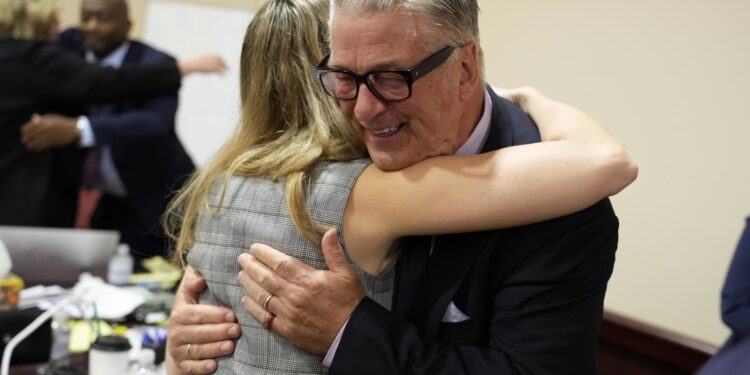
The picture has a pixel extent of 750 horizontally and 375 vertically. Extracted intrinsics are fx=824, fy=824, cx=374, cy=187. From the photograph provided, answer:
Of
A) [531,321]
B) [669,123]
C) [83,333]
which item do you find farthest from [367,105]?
[669,123]

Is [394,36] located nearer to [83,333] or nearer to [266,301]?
[266,301]

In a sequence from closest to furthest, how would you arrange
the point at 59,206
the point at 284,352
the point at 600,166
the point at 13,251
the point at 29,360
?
1. the point at 600,166
2. the point at 284,352
3. the point at 29,360
4. the point at 13,251
5. the point at 59,206

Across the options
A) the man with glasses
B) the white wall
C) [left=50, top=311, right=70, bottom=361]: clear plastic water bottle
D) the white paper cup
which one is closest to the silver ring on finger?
the man with glasses

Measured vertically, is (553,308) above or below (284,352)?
above

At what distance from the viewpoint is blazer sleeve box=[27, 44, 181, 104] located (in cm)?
353

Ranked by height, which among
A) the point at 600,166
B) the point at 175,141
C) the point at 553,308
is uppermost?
the point at 600,166

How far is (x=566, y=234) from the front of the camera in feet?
4.10

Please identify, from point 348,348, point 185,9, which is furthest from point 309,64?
point 185,9

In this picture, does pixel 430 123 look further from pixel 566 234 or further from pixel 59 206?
pixel 59 206

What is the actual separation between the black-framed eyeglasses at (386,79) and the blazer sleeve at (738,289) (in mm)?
1714

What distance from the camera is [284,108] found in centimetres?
141

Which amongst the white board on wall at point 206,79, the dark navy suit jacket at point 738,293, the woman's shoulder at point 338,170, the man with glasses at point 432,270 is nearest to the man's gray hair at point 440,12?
the man with glasses at point 432,270

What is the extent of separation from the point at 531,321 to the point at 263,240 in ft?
1.46

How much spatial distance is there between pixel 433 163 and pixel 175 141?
9.26 ft
